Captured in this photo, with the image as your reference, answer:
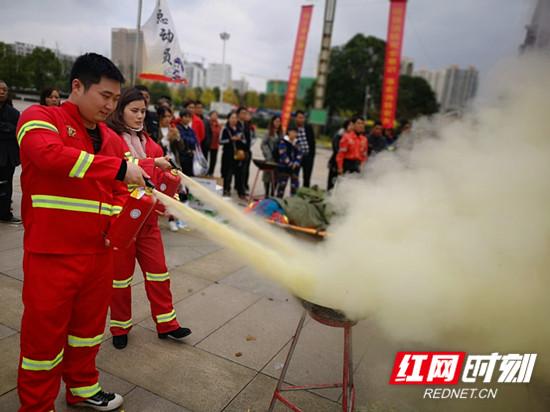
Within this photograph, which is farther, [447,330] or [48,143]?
[447,330]

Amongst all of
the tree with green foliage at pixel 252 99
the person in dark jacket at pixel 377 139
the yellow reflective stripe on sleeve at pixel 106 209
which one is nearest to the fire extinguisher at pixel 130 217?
the yellow reflective stripe on sleeve at pixel 106 209

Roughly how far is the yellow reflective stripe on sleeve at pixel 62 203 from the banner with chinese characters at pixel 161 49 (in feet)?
16.8

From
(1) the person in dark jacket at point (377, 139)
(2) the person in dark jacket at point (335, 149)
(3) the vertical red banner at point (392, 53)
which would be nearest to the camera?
(2) the person in dark jacket at point (335, 149)

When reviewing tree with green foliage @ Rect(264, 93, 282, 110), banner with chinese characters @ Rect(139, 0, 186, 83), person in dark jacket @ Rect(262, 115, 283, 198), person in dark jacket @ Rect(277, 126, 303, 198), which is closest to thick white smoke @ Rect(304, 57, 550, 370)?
banner with chinese characters @ Rect(139, 0, 186, 83)

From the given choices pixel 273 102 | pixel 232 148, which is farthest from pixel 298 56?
pixel 273 102

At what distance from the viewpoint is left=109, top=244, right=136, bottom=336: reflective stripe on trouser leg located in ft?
9.44

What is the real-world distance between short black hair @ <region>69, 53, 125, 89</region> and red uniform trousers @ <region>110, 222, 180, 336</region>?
4.23 feet

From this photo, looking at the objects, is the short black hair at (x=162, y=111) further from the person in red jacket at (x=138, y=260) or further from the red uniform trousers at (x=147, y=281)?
the red uniform trousers at (x=147, y=281)

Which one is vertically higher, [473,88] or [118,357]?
[473,88]

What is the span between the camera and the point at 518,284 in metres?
2.70

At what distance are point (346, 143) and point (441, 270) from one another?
222 inches

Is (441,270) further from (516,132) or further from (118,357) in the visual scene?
(118,357)

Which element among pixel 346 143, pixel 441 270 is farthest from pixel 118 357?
pixel 346 143

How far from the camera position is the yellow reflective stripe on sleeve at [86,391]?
226cm
